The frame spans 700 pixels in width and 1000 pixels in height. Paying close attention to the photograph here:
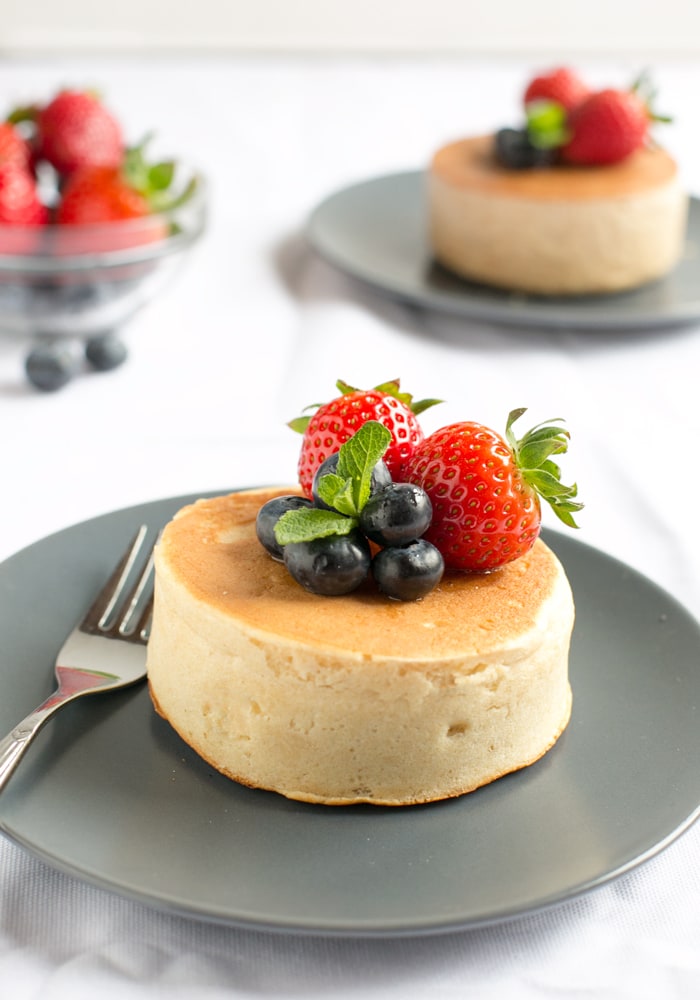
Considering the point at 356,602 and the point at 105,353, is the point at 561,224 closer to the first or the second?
the point at 105,353

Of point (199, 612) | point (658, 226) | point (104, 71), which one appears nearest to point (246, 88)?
point (104, 71)

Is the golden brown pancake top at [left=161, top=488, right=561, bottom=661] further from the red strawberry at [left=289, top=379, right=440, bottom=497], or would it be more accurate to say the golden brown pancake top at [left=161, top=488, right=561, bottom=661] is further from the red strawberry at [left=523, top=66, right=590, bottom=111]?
the red strawberry at [left=523, top=66, right=590, bottom=111]

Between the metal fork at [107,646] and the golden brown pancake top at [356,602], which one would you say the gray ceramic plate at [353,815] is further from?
the golden brown pancake top at [356,602]

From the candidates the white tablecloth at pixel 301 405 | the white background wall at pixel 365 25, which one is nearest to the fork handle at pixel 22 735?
the white tablecloth at pixel 301 405

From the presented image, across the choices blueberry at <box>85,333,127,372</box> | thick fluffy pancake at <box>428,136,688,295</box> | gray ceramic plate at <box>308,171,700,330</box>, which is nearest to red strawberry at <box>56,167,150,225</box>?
blueberry at <box>85,333,127,372</box>

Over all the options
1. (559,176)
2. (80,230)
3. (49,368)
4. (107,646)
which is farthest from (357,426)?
(559,176)

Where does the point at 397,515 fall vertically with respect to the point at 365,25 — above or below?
above
